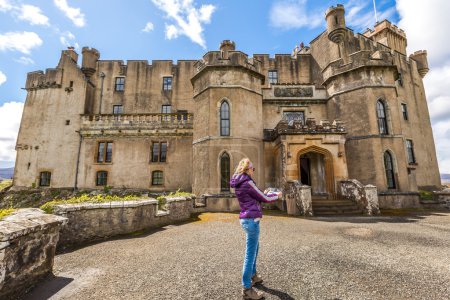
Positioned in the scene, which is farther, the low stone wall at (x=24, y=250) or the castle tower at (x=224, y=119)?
the castle tower at (x=224, y=119)

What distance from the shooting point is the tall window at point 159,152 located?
18594mm

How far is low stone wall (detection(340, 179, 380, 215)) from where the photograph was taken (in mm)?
11289

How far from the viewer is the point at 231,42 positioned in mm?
18672

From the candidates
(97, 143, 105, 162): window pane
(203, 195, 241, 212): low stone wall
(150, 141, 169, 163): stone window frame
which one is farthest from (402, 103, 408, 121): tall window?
(97, 143, 105, 162): window pane

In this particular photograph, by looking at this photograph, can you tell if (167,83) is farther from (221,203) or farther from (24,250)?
(24,250)

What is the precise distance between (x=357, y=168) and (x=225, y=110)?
33.0 feet

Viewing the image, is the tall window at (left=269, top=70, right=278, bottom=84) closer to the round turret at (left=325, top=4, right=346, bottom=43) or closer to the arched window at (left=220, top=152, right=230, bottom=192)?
the round turret at (left=325, top=4, right=346, bottom=43)

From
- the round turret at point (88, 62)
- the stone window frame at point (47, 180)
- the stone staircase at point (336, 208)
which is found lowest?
the stone staircase at point (336, 208)

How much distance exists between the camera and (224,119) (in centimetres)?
1473

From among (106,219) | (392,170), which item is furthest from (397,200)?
(106,219)

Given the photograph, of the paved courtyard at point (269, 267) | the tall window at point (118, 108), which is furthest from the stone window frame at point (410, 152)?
the tall window at point (118, 108)

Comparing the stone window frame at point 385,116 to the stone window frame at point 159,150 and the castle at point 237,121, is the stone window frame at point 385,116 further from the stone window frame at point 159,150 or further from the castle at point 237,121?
the stone window frame at point 159,150

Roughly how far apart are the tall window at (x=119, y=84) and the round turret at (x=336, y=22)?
Answer: 827 inches

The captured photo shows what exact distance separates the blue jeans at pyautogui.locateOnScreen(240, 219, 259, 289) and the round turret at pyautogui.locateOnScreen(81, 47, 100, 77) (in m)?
26.1
